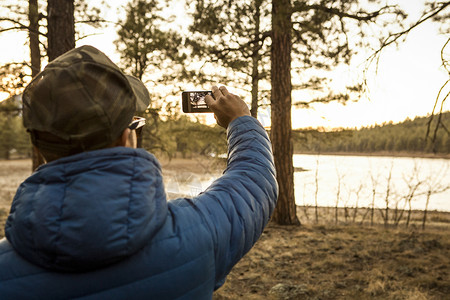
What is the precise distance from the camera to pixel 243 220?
→ 0.70 meters

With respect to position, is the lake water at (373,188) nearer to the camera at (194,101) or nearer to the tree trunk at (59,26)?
the tree trunk at (59,26)

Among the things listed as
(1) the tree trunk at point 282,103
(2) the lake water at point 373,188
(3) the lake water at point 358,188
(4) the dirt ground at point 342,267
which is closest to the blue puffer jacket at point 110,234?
(3) the lake water at point 358,188

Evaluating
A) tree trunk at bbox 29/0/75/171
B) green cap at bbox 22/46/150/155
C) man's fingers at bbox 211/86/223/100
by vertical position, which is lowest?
green cap at bbox 22/46/150/155

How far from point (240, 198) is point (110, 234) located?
28cm

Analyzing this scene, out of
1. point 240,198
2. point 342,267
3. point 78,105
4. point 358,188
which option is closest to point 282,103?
point 342,267

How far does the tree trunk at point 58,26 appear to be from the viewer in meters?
3.32

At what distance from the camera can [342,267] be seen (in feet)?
14.4

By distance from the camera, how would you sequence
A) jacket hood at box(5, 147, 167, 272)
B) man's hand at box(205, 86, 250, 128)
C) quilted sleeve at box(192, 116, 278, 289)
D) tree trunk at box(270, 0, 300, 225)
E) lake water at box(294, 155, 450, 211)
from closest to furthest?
jacket hood at box(5, 147, 167, 272) < quilted sleeve at box(192, 116, 278, 289) < man's hand at box(205, 86, 250, 128) < tree trunk at box(270, 0, 300, 225) < lake water at box(294, 155, 450, 211)

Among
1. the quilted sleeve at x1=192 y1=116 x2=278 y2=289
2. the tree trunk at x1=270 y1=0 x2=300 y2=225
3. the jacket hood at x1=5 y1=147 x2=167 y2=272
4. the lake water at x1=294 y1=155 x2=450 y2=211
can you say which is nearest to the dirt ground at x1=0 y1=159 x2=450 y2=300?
the tree trunk at x1=270 y1=0 x2=300 y2=225

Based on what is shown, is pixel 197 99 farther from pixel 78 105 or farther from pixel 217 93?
pixel 78 105

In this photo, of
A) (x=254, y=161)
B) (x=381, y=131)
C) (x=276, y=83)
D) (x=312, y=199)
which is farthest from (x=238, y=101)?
(x=381, y=131)

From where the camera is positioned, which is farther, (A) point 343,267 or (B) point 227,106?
(A) point 343,267

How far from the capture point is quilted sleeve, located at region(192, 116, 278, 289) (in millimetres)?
681

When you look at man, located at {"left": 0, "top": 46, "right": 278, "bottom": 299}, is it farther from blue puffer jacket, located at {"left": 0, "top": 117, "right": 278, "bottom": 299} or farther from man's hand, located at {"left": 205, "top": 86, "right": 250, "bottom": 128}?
man's hand, located at {"left": 205, "top": 86, "right": 250, "bottom": 128}
